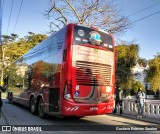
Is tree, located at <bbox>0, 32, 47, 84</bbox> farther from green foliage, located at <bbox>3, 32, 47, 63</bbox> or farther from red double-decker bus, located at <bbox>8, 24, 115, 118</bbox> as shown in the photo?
red double-decker bus, located at <bbox>8, 24, 115, 118</bbox>

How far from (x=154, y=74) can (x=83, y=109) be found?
38900 millimetres

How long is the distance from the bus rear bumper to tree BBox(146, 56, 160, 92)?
3691cm

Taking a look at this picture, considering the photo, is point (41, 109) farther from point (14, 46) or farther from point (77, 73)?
point (14, 46)

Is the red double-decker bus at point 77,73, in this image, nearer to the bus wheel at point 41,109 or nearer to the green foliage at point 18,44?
the bus wheel at point 41,109

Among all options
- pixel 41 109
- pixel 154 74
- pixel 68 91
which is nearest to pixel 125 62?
pixel 154 74

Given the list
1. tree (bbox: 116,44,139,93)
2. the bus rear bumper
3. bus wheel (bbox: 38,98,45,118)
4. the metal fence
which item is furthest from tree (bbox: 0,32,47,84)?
the bus rear bumper

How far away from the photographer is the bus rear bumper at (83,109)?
1063cm

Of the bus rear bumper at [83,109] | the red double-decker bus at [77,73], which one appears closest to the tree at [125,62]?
the red double-decker bus at [77,73]

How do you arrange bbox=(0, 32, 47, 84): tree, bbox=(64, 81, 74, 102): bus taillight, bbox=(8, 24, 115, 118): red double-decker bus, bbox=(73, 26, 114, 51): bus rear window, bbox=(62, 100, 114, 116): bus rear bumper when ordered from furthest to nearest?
bbox=(0, 32, 47, 84): tree, bbox=(73, 26, 114, 51): bus rear window, bbox=(8, 24, 115, 118): red double-decker bus, bbox=(64, 81, 74, 102): bus taillight, bbox=(62, 100, 114, 116): bus rear bumper

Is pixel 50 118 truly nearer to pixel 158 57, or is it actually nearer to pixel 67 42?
pixel 67 42

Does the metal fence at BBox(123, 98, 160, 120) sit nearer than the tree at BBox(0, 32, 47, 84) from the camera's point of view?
Yes

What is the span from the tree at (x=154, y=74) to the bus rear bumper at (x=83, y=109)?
121 ft

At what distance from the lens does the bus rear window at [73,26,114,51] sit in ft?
37.2

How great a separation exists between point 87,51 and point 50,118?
383 cm
